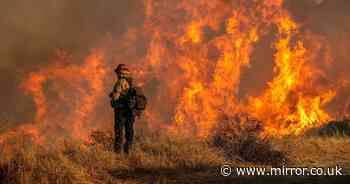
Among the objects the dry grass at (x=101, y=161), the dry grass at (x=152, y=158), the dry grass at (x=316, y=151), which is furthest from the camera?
the dry grass at (x=316, y=151)

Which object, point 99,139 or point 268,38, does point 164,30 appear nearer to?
point 268,38

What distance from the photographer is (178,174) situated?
7.88m

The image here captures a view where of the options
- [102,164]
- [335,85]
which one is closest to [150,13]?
[335,85]

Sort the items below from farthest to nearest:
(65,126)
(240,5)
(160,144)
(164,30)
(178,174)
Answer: (65,126)
(164,30)
(240,5)
(160,144)
(178,174)

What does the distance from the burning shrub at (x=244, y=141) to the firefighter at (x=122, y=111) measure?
228 cm

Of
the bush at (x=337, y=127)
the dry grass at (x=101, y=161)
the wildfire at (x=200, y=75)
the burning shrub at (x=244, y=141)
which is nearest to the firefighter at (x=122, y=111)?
the dry grass at (x=101, y=161)

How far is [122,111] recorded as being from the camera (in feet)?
31.7

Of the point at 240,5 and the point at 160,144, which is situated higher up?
the point at 240,5

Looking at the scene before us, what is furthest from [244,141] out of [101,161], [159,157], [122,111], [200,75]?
[200,75]

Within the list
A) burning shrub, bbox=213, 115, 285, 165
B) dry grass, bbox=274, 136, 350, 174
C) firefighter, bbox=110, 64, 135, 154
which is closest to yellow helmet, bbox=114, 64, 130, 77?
firefighter, bbox=110, 64, 135, 154

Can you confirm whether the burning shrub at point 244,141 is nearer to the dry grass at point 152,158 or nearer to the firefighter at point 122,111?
the dry grass at point 152,158

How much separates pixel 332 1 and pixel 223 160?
20664 millimetres

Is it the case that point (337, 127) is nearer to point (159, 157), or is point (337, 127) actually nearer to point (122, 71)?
point (159, 157)

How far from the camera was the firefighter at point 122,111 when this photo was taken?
9.47 metres
